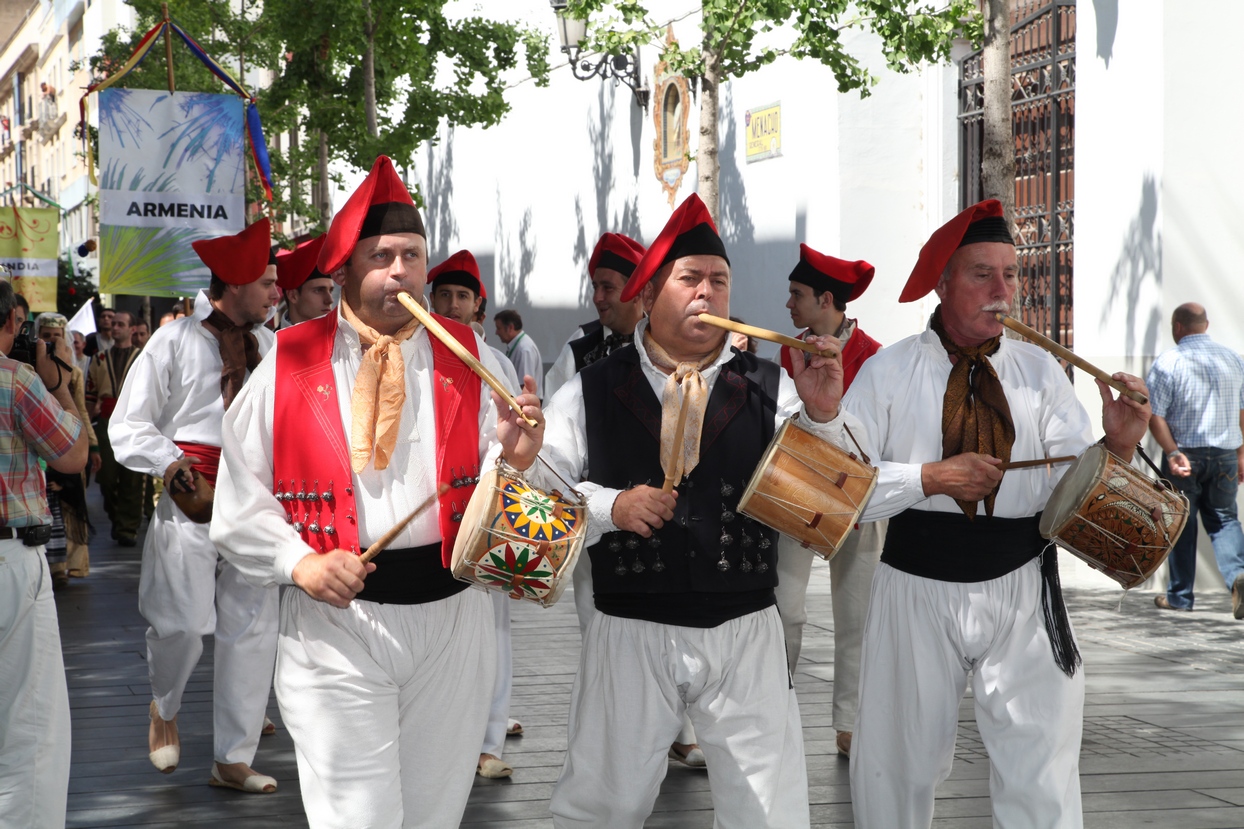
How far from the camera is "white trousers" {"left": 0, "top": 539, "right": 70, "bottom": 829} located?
13.4 feet

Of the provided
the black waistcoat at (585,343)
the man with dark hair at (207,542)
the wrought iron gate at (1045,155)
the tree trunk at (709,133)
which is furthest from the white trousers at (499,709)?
the wrought iron gate at (1045,155)

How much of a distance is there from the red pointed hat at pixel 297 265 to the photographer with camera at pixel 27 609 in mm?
1712

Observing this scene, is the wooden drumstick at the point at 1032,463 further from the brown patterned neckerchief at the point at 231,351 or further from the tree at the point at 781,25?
the tree at the point at 781,25

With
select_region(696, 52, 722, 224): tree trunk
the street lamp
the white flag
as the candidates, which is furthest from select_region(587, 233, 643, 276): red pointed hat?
the white flag

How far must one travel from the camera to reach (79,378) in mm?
10258

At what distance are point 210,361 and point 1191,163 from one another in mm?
6599

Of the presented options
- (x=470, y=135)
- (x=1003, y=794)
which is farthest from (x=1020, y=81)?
(x=470, y=135)

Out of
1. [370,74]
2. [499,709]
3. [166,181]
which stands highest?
[370,74]

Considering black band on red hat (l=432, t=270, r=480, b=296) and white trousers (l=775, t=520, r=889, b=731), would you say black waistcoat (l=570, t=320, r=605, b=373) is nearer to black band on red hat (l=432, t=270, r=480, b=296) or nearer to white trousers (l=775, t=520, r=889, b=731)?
black band on red hat (l=432, t=270, r=480, b=296)

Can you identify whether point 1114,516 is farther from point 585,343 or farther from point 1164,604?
point 1164,604

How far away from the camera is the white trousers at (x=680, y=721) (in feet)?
11.1

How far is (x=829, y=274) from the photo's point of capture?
604 centimetres

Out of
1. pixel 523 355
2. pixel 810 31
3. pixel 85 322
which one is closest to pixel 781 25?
pixel 810 31

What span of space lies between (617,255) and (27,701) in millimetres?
3047
